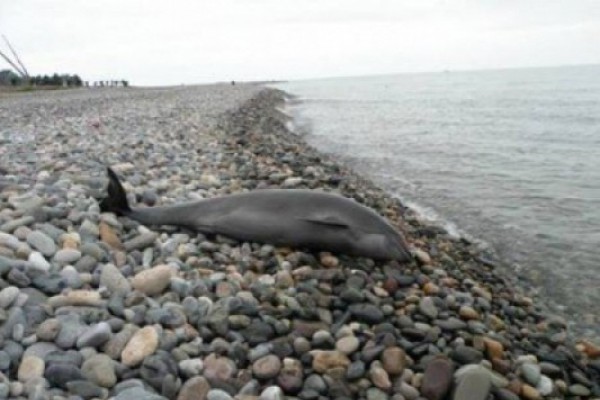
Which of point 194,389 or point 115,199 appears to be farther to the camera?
point 115,199

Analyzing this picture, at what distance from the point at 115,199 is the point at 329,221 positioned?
2359 mm

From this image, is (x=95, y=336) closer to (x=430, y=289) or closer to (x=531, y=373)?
(x=430, y=289)

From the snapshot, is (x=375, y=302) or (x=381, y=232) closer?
(x=375, y=302)

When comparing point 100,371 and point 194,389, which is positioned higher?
point 100,371

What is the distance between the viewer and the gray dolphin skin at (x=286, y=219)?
6105 mm

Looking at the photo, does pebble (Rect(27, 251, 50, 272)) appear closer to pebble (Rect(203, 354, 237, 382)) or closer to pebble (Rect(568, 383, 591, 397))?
pebble (Rect(203, 354, 237, 382))

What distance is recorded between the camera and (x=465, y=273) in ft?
23.2

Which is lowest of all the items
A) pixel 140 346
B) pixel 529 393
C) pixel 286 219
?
pixel 529 393

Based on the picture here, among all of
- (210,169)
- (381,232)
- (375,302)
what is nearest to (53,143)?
(210,169)

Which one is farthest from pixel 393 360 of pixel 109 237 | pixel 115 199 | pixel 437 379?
pixel 115 199

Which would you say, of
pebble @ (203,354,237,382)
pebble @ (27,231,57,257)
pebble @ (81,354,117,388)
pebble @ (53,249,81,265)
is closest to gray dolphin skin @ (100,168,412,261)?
pebble @ (27,231,57,257)

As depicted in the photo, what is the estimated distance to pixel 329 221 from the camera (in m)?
6.08

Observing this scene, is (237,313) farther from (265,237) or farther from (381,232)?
(381,232)

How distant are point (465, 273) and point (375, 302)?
2.32 meters
